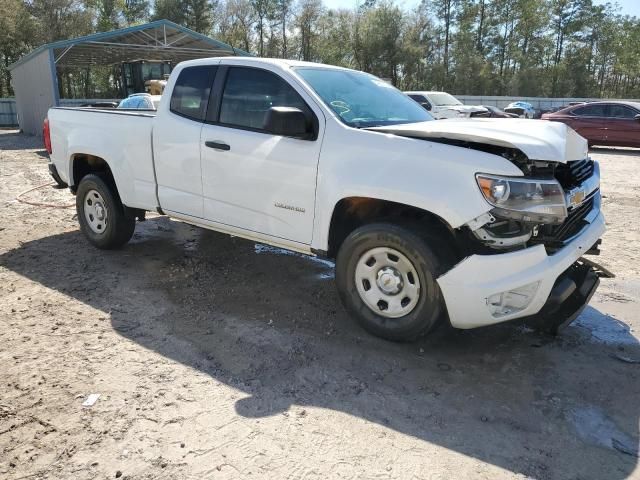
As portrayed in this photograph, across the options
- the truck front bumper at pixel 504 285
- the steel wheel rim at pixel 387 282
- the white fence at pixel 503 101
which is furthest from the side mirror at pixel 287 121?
the white fence at pixel 503 101

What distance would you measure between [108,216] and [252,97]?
2.36 meters

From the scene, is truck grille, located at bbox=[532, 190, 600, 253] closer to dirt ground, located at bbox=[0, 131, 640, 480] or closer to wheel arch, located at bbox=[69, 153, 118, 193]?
dirt ground, located at bbox=[0, 131, 640, 480]

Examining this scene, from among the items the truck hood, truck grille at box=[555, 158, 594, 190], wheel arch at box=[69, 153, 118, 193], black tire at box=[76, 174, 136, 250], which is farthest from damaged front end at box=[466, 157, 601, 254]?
wheel arch at box=[69, 153, 118, 193]

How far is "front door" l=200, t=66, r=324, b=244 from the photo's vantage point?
408 cm

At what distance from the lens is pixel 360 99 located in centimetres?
448

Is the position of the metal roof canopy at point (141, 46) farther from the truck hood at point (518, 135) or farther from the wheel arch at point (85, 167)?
the truck hood at point (518, 135)

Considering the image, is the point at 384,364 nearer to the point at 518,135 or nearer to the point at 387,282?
the point at 387,282

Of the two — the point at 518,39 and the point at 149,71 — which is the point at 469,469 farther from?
the point at 518,39

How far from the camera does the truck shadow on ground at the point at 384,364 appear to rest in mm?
2879

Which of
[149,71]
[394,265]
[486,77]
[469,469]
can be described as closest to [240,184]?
[394,265]

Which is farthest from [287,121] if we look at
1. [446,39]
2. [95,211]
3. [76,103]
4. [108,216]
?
[446,39]

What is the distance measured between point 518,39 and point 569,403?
195ft

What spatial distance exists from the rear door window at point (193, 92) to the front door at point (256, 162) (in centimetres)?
15

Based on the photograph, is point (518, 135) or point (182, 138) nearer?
point (518, 135)
